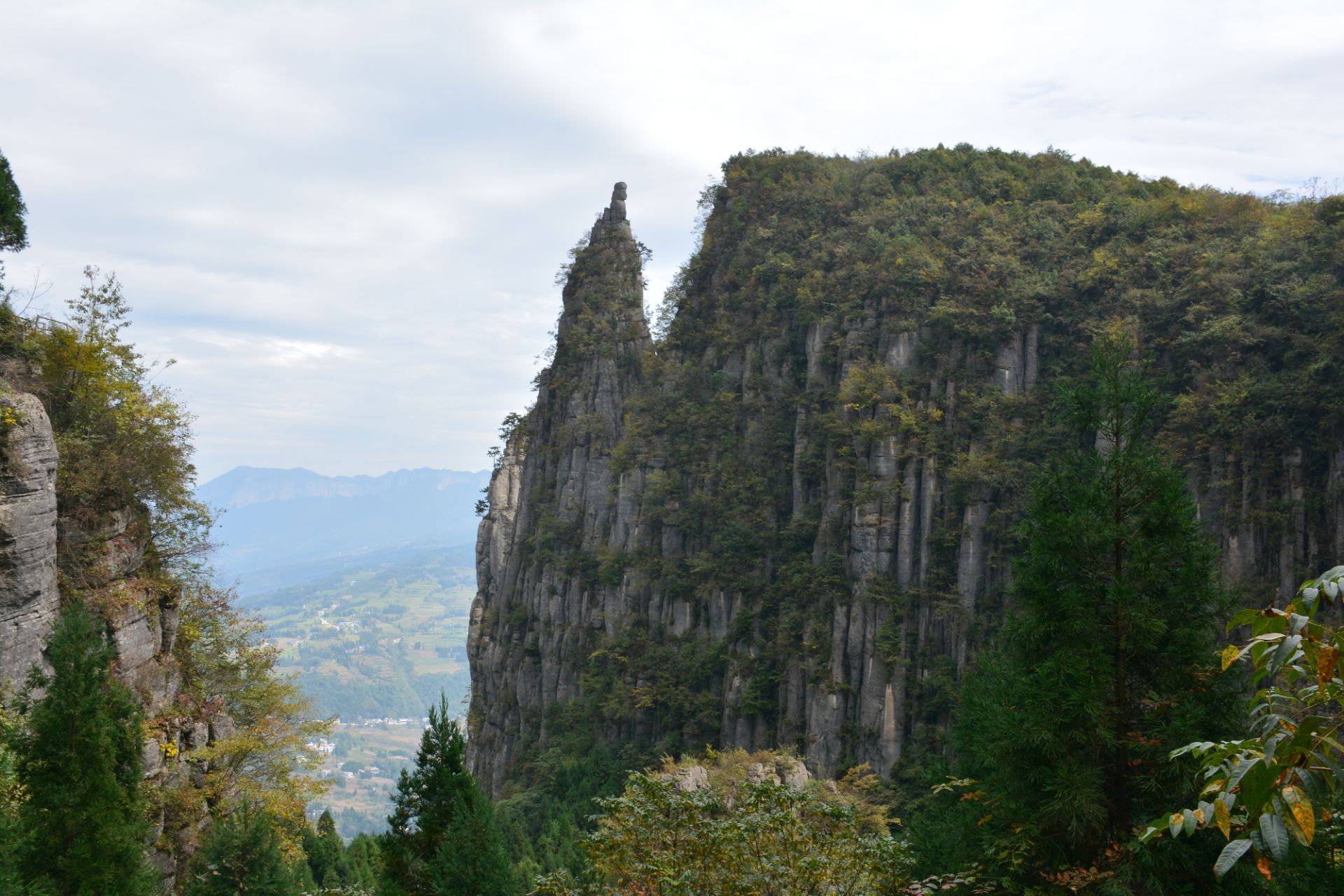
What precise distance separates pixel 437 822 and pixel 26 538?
879cm

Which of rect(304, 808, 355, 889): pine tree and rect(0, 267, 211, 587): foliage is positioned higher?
rect(0, 267, 211, 587): foliage

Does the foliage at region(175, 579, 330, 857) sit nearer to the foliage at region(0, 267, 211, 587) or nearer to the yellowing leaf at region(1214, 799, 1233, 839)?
the foliage at region(0, 267, 211, 587)

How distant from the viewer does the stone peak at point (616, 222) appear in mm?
62250

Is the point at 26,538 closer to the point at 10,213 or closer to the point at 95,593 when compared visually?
the point at 95,593

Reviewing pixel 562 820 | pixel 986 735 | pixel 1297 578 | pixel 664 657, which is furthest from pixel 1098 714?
pixel 664 657

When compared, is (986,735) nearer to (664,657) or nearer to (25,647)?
(25,647)

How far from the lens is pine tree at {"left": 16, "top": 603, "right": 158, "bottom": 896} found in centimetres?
1315

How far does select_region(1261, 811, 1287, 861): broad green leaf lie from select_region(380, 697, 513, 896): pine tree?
518 inches

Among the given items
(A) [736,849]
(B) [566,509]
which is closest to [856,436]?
(B) [566,509]

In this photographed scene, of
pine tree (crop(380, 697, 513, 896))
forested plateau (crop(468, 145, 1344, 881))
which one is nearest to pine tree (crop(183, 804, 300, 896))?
pine tree (crop(380, 697, 513, 896))

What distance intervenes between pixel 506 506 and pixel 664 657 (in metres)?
27.0

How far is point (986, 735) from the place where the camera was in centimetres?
1078

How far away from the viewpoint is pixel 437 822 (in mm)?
15758

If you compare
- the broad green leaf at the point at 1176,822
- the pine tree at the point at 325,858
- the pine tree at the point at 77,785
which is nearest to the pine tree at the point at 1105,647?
the broad green leaf at the point at 1176,822
